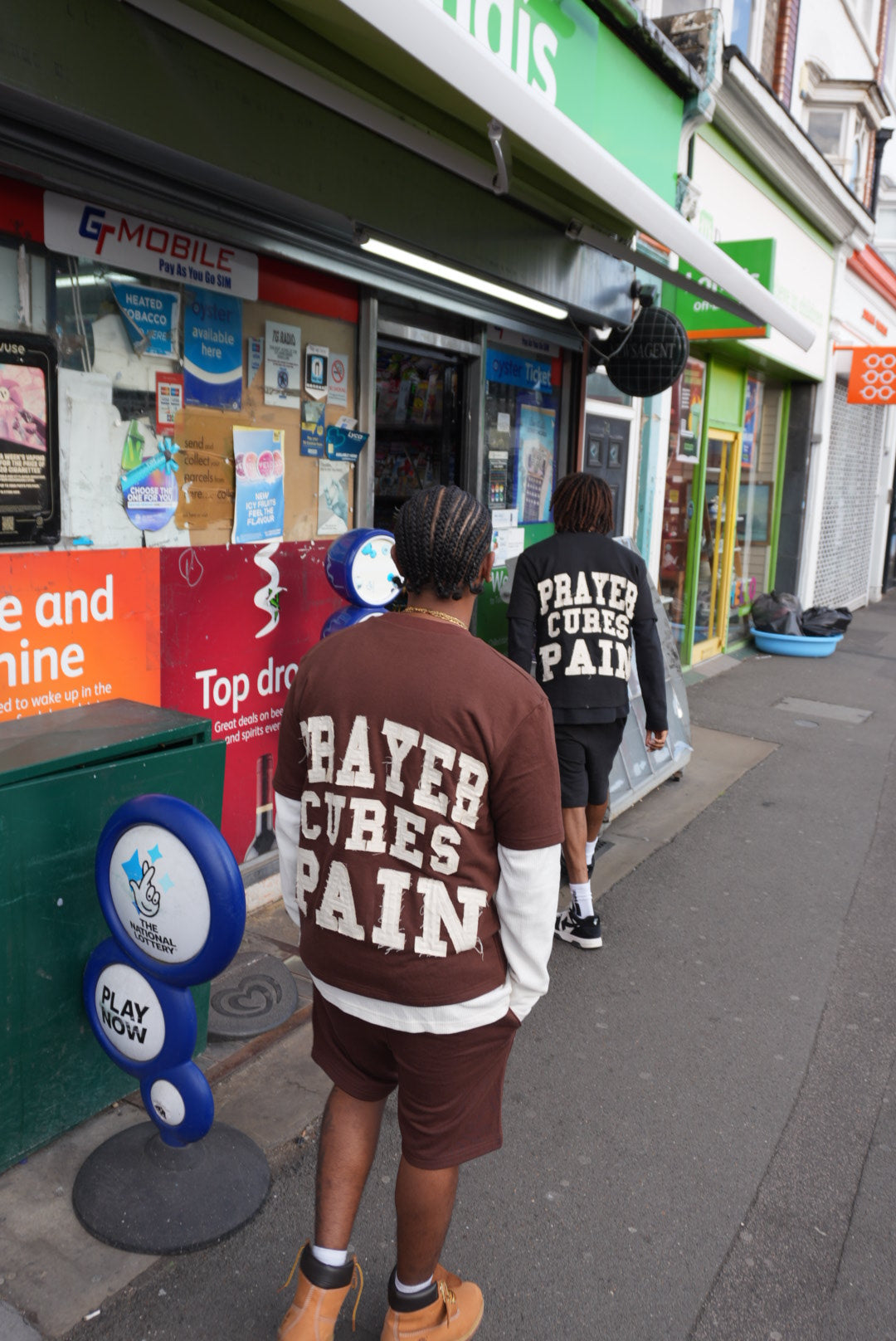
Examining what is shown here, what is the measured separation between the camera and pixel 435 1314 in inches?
84.9

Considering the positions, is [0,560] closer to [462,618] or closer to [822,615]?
[462,618]

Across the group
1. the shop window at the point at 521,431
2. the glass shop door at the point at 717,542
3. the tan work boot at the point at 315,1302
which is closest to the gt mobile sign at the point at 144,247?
the shop window at the point at 521,431

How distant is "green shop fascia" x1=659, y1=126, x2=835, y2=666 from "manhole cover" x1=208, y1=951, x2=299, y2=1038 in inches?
219

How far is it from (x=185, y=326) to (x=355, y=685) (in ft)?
7.91

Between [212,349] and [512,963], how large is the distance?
281 cm

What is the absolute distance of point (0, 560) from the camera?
10.4 ft

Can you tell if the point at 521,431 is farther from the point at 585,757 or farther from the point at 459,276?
the point at 585,757

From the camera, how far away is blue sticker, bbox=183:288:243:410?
3.82 meters

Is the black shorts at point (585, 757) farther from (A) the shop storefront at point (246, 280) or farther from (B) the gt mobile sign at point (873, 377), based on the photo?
(B) the gt mobile sign at point (873, 377)

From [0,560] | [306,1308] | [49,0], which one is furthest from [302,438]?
[306,1308]

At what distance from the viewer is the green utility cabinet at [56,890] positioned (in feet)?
8.49

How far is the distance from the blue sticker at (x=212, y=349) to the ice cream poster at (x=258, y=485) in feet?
0.52

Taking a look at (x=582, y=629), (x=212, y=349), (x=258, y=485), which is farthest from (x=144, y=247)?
(x=582, y=629)

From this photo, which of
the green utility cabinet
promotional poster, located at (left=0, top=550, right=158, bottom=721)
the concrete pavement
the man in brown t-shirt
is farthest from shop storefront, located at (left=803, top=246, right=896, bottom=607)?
the man in brown t-shirt
